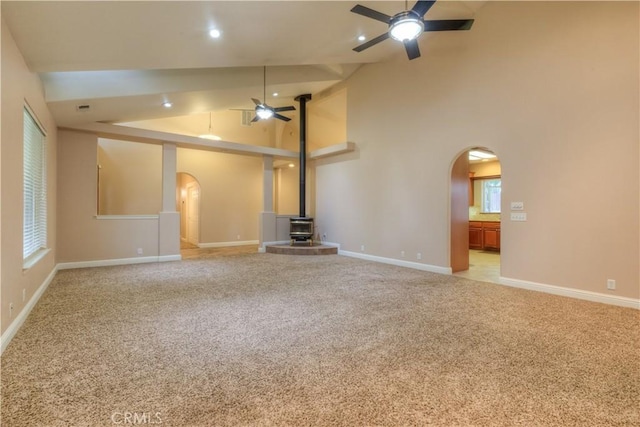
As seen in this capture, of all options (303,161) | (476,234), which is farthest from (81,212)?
(476,234)

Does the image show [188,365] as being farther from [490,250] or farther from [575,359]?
[490,250]

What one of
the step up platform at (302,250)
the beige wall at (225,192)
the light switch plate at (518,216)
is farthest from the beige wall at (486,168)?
the beige wall at (225,192)

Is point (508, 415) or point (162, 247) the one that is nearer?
point (508, 415)

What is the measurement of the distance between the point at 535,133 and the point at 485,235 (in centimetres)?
495

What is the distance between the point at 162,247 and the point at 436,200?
6.09 meters

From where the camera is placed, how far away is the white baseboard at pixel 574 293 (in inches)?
146

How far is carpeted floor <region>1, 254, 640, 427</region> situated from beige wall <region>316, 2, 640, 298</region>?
0.78 meters

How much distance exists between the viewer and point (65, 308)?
11.8 feet

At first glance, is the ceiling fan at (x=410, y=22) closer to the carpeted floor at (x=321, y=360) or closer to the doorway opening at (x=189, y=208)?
the carpeted floor at (x=321, y=360)

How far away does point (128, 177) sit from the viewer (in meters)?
8.45

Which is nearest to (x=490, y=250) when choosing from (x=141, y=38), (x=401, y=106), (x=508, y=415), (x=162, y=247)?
(x=401, y=106)

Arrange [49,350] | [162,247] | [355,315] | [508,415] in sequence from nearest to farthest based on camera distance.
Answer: [508,415]
[49,350]
[355,315]
[162,247]

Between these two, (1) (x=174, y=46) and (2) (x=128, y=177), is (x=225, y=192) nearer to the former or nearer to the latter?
(2) (x=128, y=177)

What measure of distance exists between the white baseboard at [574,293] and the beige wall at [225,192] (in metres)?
7.94
